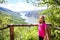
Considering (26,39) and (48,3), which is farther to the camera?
(26,39)

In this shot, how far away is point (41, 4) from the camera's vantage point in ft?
44.9

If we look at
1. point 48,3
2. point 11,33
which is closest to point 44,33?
point 11,33

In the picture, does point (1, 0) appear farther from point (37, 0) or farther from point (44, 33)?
point (44, 33)

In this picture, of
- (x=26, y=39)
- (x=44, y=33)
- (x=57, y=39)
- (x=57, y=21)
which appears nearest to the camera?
(x=44, y=33)

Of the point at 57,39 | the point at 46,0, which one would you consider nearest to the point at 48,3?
the point at 46,0

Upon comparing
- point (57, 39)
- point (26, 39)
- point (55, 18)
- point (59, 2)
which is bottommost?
point (26, 39)

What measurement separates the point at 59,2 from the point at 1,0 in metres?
3.61

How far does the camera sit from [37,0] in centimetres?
1391

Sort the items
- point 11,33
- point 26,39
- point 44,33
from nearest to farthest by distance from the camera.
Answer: point 44,33, point 11,33, point 26,39

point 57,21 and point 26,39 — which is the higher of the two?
point 57,21

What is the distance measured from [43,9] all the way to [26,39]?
8.68 ft

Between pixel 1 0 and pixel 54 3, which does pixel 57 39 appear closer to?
pixel 54 3

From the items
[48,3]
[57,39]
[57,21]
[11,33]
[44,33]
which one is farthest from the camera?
[48,3]

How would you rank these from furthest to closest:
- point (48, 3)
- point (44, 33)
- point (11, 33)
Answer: point (48, 3), point (11, 33), point (44, 33)
